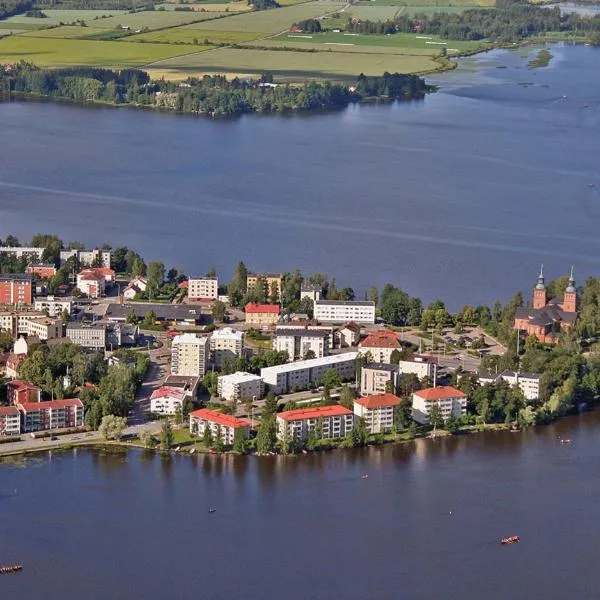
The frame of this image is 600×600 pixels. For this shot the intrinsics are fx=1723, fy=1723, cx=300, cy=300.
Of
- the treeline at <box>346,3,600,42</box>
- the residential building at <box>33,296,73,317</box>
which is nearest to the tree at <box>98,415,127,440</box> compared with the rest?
the residential building at <box>33,296,73,317</box>

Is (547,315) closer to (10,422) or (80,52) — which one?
(10,422)

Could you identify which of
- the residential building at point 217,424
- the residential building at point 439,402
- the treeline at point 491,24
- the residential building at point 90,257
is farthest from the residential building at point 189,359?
the treeline at point 491,24

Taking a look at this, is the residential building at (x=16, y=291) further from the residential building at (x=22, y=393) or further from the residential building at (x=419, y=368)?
the residential building at (x=419, y=368)

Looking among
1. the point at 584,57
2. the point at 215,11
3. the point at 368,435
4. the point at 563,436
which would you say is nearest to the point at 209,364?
the point at 368,435

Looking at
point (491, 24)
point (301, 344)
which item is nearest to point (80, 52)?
point (491, 24)

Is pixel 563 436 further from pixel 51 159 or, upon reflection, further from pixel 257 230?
pixel 51 159
